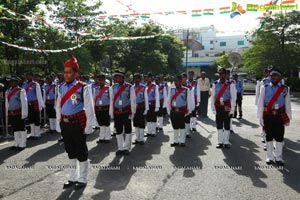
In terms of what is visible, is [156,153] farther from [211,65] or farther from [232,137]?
[211,65]

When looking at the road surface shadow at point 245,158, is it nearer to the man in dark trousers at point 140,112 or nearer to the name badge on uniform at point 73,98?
the man in dark trousers at point 140,112

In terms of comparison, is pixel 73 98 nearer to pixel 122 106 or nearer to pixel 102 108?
pixel 122 106

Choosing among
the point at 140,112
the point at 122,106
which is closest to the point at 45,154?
the point at 122,106

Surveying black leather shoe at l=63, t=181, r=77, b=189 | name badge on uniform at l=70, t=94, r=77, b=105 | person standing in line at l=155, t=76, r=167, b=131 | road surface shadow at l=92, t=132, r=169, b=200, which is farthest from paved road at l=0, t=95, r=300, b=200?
person standing in line at l=155, t=76, r=167, b=131

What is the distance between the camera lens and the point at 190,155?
771 centimetres

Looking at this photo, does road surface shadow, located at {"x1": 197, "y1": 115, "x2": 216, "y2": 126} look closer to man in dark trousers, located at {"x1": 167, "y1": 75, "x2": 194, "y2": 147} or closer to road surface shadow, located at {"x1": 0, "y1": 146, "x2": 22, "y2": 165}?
man in dark trousers, located at {"x1": 167, "y1": 75, "x2": 194, "y2": 147}

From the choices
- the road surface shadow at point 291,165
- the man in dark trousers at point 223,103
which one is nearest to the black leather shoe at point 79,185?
the road surface shadow at point 291,165

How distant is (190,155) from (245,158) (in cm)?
128

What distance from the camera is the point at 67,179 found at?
5883 millimetres

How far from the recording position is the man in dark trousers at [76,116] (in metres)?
5.50

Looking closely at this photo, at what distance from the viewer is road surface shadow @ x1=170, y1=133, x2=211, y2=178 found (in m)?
6.60

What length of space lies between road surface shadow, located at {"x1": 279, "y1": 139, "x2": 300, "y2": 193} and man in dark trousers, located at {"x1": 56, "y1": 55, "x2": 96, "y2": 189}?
11.8ft

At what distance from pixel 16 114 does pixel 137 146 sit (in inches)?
134

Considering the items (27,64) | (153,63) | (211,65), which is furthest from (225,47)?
(27,64)
